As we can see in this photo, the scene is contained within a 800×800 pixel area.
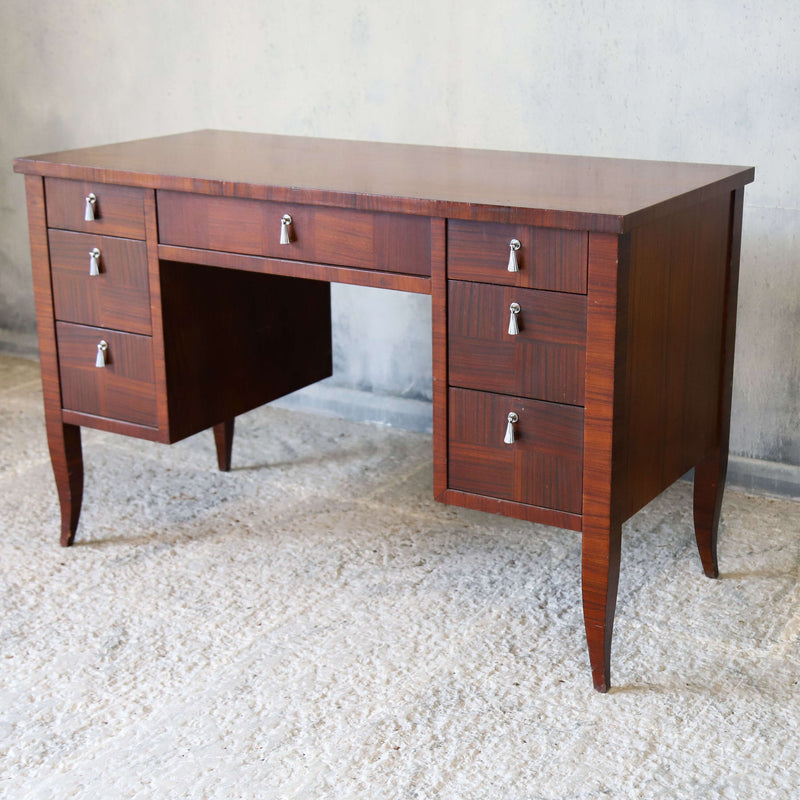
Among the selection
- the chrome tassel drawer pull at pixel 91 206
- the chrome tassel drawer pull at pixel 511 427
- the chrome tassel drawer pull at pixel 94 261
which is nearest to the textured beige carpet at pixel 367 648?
the chrome tassel drawer pull at pixel 511 427

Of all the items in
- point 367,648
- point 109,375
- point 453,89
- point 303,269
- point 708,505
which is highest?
point 453,89

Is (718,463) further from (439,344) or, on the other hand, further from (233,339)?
(233,339)

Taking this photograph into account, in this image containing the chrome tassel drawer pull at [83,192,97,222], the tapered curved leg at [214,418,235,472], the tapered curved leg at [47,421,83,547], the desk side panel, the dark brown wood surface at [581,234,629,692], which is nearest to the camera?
the dark brown wood surface at [581,234,629,692]

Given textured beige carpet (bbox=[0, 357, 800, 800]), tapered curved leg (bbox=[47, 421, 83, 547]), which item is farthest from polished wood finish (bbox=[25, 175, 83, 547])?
textured beige carpet (bbox=[0, 357, 800, 800])

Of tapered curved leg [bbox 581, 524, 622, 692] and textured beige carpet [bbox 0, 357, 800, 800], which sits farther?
tapered curved leg [bbox 581, 524, 622, 692]

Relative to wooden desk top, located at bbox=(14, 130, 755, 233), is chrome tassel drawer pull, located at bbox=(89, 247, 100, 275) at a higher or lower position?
lower

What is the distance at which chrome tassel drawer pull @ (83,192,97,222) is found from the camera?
2.22 metres

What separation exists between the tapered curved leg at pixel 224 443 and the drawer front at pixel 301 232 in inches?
29.2

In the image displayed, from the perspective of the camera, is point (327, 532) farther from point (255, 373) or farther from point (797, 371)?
point (797, 371)

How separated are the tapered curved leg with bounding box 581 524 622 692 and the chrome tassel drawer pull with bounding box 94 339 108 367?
1.05 m

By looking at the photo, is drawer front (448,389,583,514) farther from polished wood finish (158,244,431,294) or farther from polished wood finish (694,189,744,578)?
polished wood finish (694,189,744,578)

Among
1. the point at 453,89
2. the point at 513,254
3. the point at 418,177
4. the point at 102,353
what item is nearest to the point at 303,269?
the point at 418,177

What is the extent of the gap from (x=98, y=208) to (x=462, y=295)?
0.81 meters

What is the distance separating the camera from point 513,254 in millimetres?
1767
